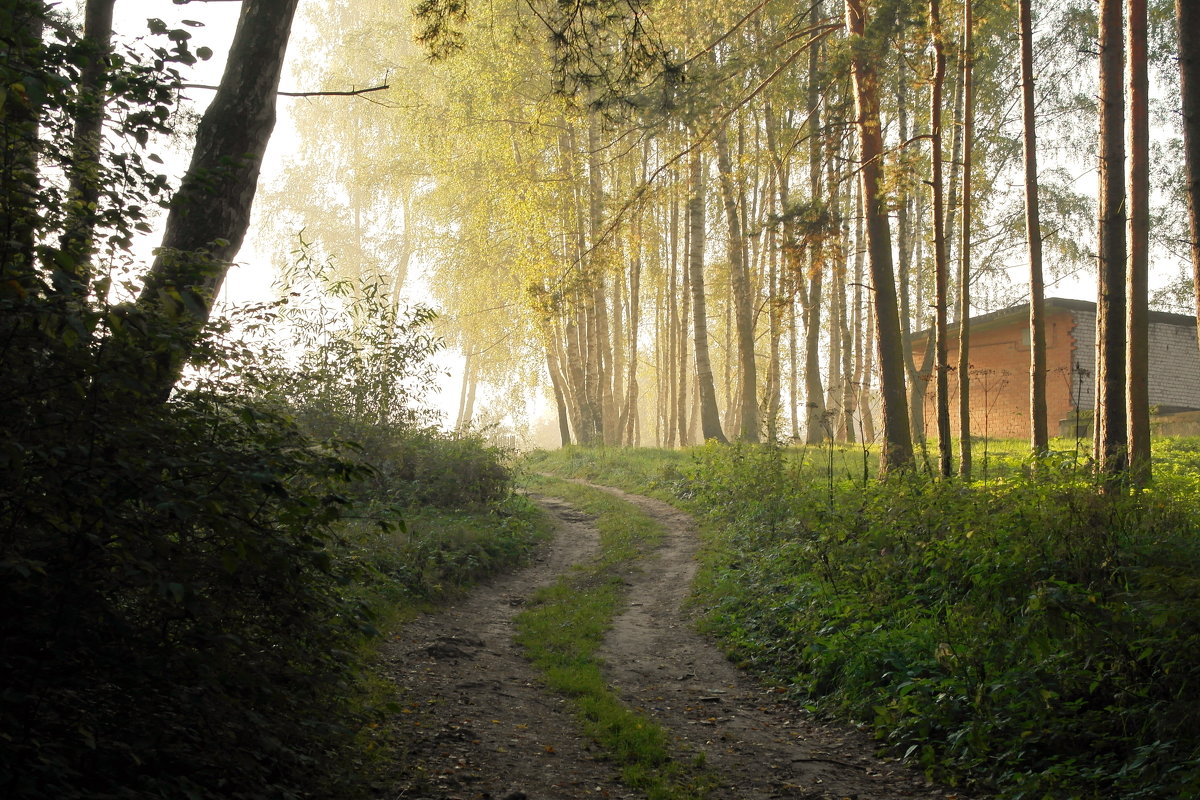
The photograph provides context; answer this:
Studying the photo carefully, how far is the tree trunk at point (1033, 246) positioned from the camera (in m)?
11.5

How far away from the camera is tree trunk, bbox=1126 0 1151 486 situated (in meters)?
9.10

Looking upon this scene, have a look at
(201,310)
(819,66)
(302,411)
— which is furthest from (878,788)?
(819,66)

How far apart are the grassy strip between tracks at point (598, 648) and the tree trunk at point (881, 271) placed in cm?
396

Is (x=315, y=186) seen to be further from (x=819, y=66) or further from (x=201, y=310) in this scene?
(x=201, y=310)

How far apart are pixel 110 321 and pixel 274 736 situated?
1.95 metres

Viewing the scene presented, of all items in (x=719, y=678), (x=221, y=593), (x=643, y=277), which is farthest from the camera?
(x=643, y=277)

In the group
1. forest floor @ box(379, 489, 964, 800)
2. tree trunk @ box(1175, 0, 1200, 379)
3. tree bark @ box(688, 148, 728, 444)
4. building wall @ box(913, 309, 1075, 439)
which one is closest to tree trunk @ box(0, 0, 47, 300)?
forest floor @ box(379, 489, 964, 800)

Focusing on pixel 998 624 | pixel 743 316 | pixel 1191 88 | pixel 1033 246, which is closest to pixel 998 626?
pixel 998 624

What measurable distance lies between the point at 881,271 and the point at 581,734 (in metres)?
8.73

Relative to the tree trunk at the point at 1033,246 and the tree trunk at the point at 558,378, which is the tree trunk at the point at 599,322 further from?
the tree trunk at the point at 1033,246

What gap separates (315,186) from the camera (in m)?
36.8

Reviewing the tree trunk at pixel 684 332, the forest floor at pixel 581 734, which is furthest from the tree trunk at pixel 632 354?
the forest floor at pixel 581 734

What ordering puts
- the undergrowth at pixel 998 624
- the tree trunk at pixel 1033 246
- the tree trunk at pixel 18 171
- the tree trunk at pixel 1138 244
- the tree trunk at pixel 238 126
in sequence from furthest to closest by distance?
the tree trunk at pixel 1033 246
the tree trunk at pixel 1138 244
the tree trunk at pixel 238 126
the undergrowth at pixel 998 624
the tree trunk at pixel 18 171

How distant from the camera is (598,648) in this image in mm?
7969
